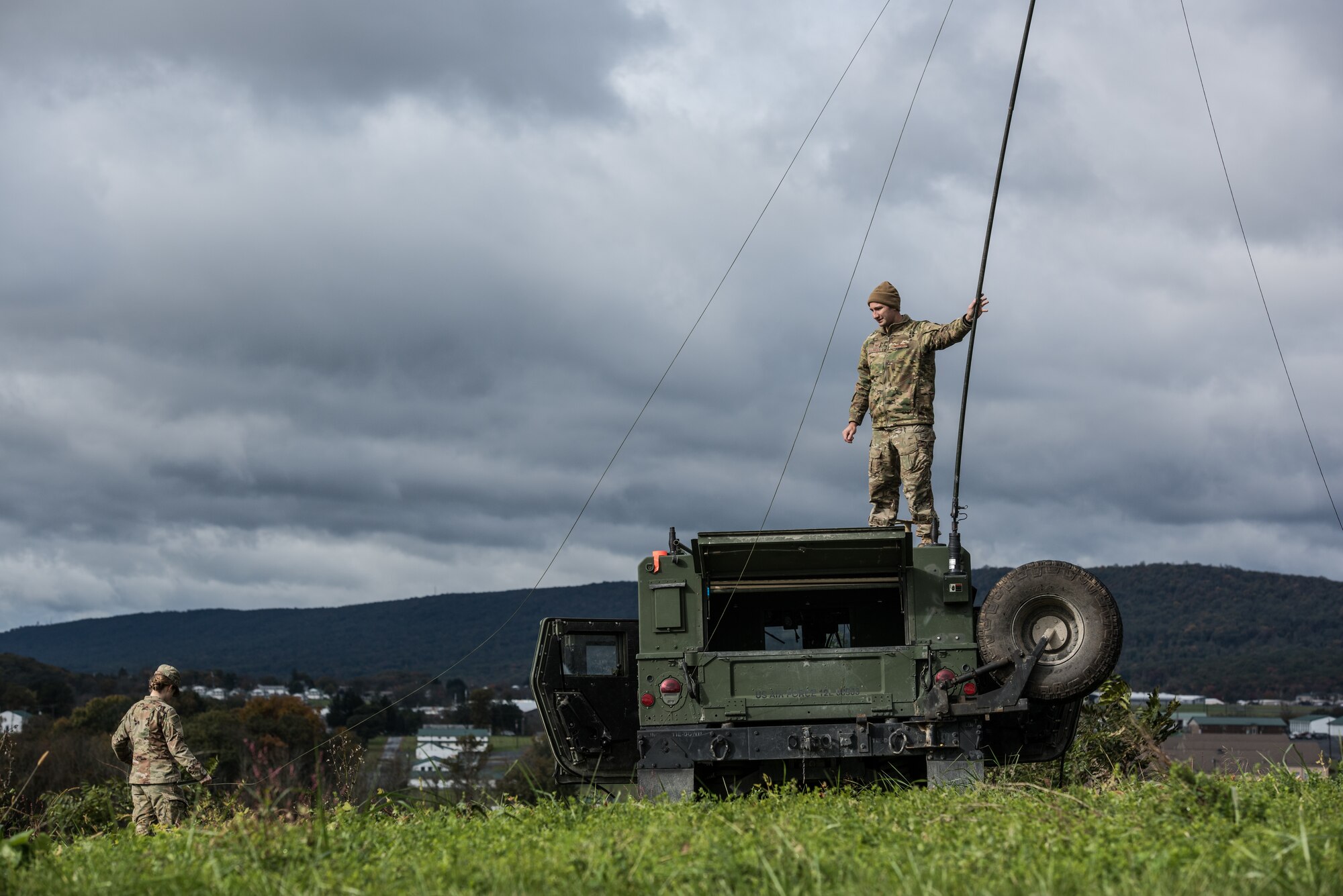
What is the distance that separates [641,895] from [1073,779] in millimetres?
7456

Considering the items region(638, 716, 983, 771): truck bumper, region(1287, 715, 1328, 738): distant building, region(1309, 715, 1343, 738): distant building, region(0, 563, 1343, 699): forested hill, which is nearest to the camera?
region(638, 716, 983, 771): truck bumper

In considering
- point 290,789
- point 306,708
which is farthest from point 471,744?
point 290,789

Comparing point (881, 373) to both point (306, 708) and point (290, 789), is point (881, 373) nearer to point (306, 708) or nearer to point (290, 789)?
point (290, 789)

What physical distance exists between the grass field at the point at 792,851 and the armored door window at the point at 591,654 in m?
3.65

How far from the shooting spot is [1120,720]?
1327cm

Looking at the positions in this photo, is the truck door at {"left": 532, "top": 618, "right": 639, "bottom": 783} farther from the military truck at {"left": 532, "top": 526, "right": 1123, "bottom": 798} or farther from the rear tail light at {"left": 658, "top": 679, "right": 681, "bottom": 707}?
the rear tail light at {"left": 658, "top": 679, "right": 681, "bottom": 707}

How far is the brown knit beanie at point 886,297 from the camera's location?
11.6 m

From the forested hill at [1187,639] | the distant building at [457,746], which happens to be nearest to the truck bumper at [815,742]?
the forested hill at [1187,639]

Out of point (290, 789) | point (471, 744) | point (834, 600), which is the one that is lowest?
point (471, 744)

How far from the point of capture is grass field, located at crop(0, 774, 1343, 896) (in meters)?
5.09

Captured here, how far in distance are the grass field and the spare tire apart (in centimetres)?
217

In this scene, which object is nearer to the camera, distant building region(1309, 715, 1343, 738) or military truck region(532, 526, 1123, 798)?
military truck region(532, 526, 1123, 798)

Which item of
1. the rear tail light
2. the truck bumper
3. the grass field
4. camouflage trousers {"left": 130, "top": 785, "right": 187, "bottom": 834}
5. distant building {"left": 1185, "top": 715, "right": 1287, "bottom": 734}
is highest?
the rear tail light

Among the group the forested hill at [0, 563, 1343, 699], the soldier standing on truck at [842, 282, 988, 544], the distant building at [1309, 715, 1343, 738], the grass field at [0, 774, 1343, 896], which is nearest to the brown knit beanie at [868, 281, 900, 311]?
the soldier standing on truck at [842, 282, 988, 544]
